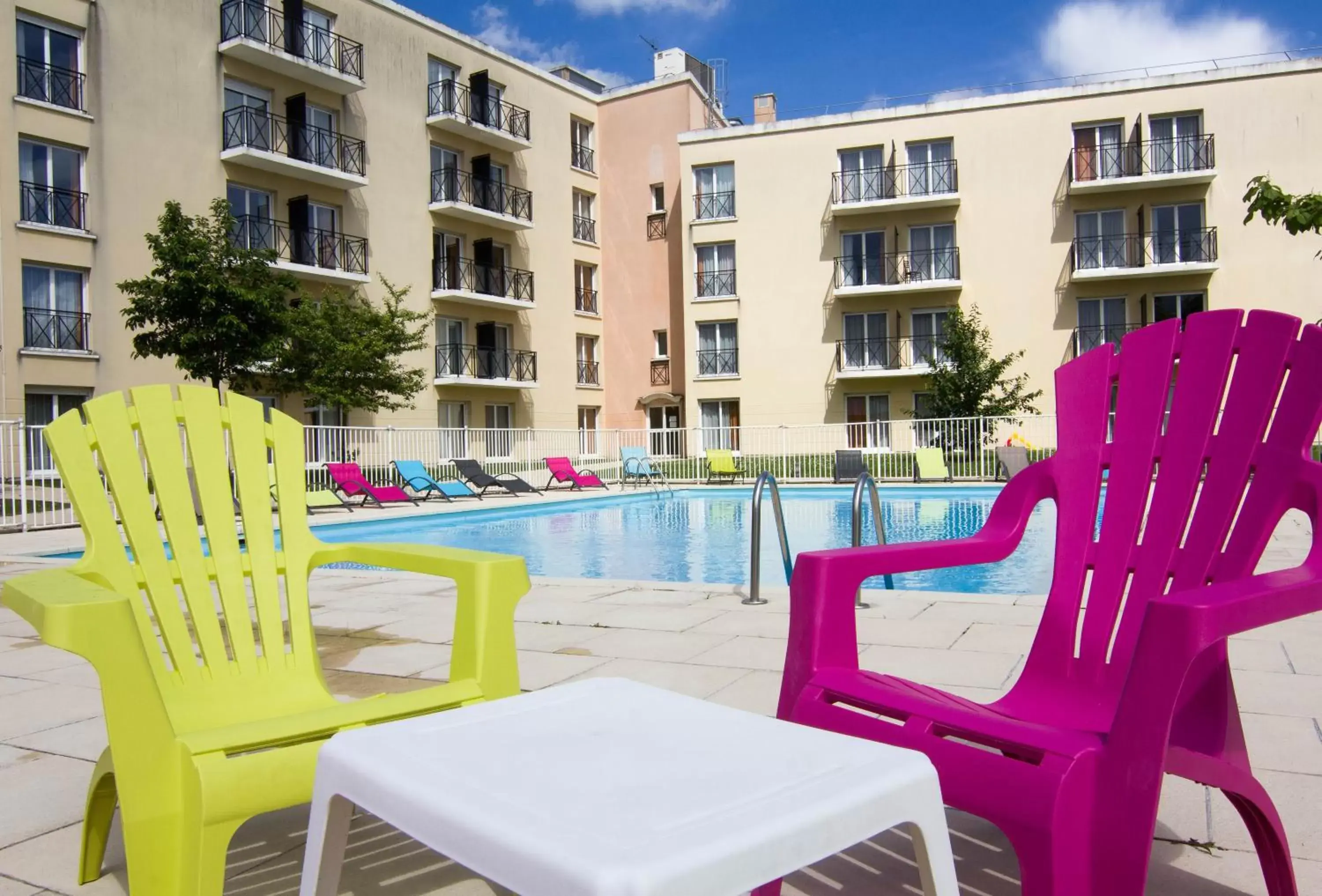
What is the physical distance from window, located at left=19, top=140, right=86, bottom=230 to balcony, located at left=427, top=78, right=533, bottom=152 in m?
9.45

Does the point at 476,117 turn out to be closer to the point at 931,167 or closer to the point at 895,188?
the point at 895,188

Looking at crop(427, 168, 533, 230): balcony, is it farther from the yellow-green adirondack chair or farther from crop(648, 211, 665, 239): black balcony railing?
the yellow-green adirondack chair

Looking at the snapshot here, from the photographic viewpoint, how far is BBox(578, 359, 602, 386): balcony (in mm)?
31516

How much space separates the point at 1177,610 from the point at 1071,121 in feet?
92.6

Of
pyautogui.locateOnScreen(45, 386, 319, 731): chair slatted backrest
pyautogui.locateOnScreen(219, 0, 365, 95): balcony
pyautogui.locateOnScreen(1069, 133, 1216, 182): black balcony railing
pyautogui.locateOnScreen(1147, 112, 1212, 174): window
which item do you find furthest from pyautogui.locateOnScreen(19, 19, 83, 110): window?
pyautogui.locateOnScreen(1147, 112, 1212, 174): window

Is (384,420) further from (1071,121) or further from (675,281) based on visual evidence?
(1071,121)

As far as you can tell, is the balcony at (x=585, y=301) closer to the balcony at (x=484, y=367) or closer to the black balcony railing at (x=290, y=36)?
the balcony at (x=484, y=367)

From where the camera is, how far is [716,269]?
29.9 m

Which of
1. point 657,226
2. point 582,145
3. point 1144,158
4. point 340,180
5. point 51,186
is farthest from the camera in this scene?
point 582,145

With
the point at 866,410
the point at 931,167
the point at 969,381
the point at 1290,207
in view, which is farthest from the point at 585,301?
the point at 1290,207

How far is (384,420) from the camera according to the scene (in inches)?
958

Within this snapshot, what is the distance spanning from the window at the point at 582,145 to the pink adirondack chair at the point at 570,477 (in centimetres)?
1455

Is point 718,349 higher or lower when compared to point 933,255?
lower

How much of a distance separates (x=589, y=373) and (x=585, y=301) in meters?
2.35
